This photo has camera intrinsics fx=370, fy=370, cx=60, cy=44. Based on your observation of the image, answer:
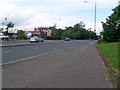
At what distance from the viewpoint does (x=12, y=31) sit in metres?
134

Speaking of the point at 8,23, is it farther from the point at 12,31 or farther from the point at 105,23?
the point at 105,23

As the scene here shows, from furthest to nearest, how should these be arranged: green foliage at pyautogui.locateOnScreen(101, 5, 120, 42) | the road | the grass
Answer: green foliage at pyautogui.locateOnScreen(101, 5, 120, 42) < the road < the grass

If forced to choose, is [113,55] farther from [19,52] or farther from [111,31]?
[111,31]

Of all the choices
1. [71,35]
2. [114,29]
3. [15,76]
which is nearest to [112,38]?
[114,29]

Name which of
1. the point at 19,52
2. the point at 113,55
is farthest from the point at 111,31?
the point at 113,55

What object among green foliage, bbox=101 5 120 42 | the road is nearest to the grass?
the road

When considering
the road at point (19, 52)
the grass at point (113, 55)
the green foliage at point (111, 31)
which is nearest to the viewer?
the grass at point (113, 55)

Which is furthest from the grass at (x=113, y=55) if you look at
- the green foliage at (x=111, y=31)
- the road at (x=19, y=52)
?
the green foliage at (x=111, y=31)

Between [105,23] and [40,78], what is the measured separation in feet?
215

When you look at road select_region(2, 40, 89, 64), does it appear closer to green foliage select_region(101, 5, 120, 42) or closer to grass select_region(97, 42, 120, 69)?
grass select_region(97, 42, 120, 69)

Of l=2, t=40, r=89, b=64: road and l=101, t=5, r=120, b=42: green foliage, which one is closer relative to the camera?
l=2, t=40, r=89, b=64: road

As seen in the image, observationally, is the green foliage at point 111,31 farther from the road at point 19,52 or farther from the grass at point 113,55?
the grass at point 113,55

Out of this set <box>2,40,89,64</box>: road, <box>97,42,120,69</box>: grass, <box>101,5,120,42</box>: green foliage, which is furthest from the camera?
<box>101,5,120,42</box>: green foliage

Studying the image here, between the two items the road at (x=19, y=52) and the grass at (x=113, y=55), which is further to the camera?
the road at (x=19, y=52)
